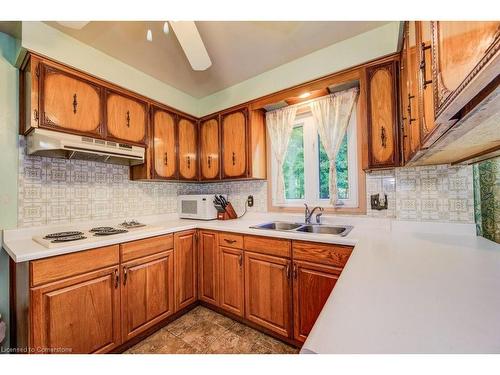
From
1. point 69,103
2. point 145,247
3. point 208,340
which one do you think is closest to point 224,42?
point 69,103

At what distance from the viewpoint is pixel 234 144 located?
2.45 meters

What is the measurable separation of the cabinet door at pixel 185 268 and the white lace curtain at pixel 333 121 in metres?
1.48

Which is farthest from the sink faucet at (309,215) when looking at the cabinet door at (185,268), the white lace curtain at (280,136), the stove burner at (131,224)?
the stove burner at (131,224)

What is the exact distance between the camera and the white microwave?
2.46 meters

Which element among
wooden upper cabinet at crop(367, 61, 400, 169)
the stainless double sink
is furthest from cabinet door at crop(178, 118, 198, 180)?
wooden upper cabinet at crop(367, 61, 400, 169)

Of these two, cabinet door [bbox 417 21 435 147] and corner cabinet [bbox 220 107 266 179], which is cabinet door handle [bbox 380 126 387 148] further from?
corner cabinet [bbox 220 107 266 179]

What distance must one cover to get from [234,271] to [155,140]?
1568mm

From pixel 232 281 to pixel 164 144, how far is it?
161 cm
